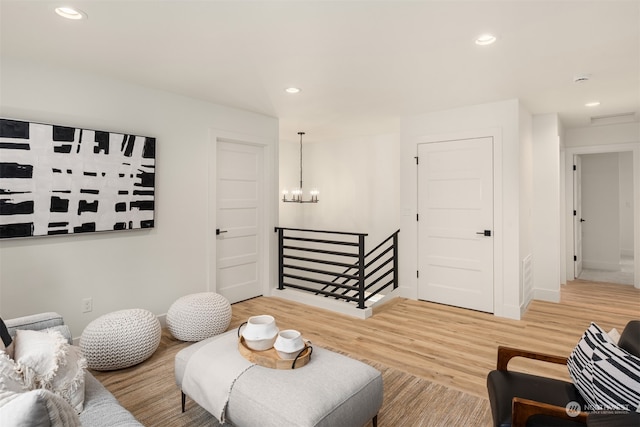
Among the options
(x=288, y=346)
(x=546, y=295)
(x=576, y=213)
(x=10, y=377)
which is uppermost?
(x=576, y=213)

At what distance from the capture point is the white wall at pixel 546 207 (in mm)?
4531

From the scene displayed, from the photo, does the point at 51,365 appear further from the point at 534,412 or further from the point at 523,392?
the point at 523,392

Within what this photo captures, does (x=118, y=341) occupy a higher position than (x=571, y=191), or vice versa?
(x=571, y=191)

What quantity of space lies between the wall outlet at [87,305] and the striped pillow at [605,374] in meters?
3.53

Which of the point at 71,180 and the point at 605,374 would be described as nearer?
the point at 605,374

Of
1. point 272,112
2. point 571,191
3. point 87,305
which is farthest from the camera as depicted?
point 571,191

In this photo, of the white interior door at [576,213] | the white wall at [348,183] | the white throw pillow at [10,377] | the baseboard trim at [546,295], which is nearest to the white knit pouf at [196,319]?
the white throw pillow at [10,377]

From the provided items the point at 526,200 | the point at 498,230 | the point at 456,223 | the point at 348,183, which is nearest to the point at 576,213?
the point at 526,200

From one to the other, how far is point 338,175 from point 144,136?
361 centimetres

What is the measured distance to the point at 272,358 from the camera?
1.88m

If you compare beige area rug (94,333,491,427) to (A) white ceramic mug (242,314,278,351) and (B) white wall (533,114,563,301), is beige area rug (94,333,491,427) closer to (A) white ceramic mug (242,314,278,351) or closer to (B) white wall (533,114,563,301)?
(A) white ceramic mug (242,314,278,351)

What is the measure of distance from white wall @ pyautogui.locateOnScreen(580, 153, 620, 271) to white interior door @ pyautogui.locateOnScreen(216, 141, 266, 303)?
627cm

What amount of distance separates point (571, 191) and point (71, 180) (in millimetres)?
6609

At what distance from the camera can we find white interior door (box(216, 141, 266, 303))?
171 inches
